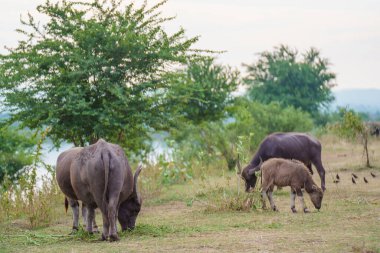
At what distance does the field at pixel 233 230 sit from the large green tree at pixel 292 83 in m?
48.8

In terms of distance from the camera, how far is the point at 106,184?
407 inches

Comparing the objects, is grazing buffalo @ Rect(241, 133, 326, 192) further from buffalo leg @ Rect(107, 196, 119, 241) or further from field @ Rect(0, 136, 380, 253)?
buffalo leg @ Rect(107, 196, 119, 241)

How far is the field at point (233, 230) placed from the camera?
379 inches

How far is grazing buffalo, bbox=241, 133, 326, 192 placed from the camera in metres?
18.1

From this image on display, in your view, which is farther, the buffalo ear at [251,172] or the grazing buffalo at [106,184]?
the buffalo ear at [251,172]

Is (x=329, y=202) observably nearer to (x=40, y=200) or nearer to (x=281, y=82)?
(x=40, y=200)

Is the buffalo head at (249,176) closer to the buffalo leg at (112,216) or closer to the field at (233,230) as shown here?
the field at (233,230)

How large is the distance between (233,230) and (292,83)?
56.1 m

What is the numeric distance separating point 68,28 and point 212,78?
1429 cm

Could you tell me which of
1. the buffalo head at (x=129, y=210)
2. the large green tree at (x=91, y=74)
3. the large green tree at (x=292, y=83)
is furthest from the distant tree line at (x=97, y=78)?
the large green tree at (x=292, y=83)

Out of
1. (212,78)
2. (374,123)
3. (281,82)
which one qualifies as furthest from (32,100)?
(281,82)

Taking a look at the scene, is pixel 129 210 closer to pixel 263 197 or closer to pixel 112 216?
pixel 112 216

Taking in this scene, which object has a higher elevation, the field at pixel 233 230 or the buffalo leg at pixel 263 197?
the buffalo leg at pixel 263 197

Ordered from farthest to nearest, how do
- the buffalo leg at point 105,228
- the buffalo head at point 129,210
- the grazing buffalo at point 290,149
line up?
the grazing buffalo at point 290,149
the buffalo head at point 129,210
the buffalo leg at point 105,228
